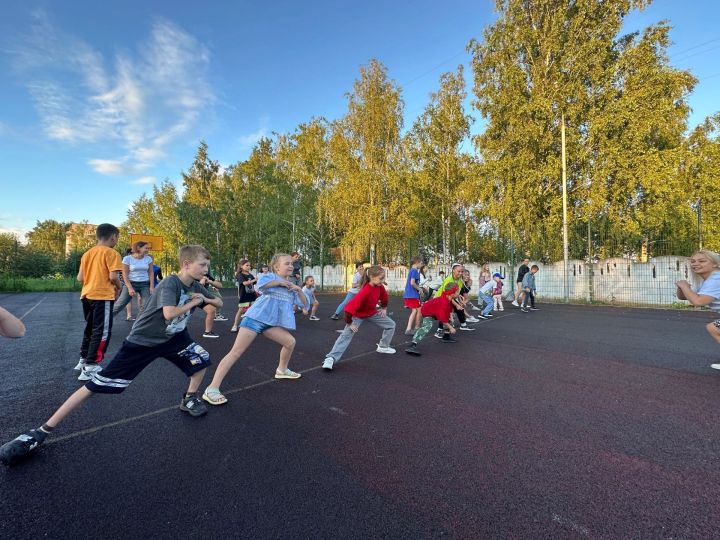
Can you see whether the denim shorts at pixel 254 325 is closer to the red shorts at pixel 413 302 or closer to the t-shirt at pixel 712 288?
the red shorts at pixel 413 302

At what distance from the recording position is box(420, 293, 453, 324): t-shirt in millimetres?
6926

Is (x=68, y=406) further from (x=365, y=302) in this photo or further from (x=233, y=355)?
(x=365, y=302)

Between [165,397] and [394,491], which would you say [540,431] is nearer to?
[394,491]

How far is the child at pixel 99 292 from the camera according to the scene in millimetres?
4777

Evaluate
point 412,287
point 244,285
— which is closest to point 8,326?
point 244,285

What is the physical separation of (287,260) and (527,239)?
17542 mm

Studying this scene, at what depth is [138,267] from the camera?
26.9 ft

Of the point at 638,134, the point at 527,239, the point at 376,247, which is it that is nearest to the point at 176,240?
the point at 376,247

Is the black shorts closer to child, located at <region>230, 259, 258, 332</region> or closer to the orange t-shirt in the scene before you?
the orange t-shirt

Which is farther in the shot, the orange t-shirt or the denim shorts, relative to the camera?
the orange t-shirt

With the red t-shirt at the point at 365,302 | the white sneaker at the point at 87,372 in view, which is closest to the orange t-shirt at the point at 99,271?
the white sneaker at the point at 87,372

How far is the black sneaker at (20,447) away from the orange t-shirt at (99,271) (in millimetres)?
2378

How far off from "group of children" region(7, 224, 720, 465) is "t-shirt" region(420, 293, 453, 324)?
2 centimetres

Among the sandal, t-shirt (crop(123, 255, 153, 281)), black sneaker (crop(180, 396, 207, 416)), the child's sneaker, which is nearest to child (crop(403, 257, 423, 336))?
the child's sneaker
